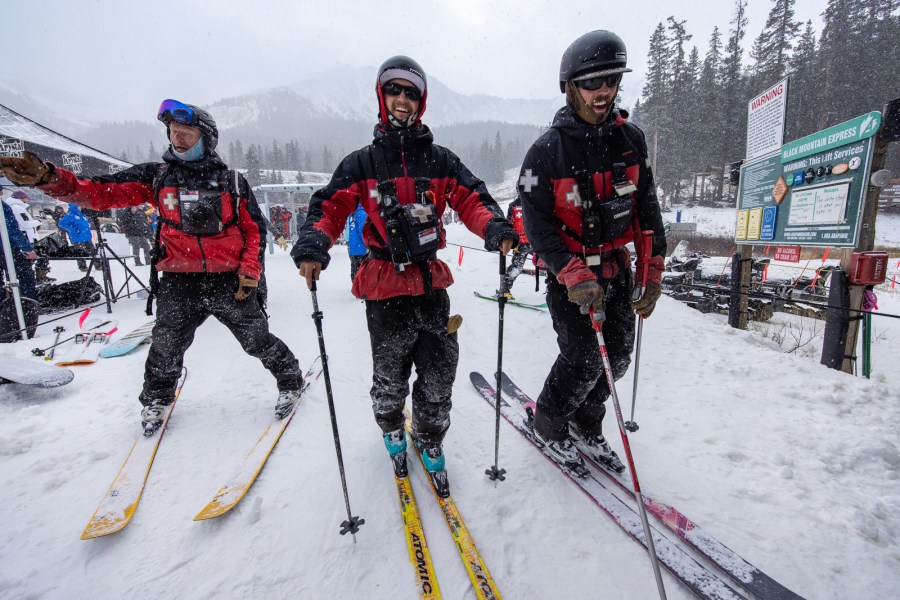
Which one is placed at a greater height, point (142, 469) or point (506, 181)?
point (506, 181)

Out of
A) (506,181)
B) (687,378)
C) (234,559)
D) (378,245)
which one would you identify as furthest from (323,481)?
(506,181)

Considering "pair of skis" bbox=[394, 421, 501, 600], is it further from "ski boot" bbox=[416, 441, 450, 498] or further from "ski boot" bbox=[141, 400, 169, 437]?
"ski boot" bbox=[141, 400, 169, 437]

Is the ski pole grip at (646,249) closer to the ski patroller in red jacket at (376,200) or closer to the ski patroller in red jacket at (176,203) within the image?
the ski patroller in red jacket at (376,200)

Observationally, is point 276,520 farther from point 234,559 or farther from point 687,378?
point 687,378

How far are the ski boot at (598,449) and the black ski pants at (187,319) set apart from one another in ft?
8.72

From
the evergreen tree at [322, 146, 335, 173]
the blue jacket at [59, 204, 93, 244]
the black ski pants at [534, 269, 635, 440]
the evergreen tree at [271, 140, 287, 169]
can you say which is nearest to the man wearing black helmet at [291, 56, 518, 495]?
the black ski pants at [534, 269, 635, 440]

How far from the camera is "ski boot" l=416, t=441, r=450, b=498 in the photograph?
2.38 metres

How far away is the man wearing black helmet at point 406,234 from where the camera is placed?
7.27 feet

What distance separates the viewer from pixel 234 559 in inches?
77.0

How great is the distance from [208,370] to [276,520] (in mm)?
2731

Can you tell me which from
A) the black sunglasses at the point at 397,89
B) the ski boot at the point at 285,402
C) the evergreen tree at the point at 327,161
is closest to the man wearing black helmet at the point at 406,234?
the black sunglasses at the point at 397,89

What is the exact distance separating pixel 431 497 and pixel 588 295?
159 cm

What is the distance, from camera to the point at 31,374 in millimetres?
3502

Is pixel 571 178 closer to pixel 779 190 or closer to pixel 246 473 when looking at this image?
pixel 246 473
